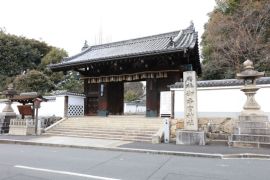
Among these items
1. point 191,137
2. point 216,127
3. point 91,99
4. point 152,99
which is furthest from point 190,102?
point 91,99

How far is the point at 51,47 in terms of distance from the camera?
44938 mm

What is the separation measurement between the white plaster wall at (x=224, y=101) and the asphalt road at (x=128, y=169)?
4929 millimetres

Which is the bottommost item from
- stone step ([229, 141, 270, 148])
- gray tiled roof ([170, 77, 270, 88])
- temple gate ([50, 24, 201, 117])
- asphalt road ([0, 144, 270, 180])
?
asphalt road ([0, 144, 270, 180])

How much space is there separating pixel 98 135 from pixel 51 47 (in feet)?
110

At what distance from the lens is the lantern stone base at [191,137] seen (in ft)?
38.7

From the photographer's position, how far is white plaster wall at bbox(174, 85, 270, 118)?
12697 mm

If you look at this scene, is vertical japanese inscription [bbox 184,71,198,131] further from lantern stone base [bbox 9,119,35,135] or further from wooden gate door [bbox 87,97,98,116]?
wooden gate door [bbox 87,97,98,116]

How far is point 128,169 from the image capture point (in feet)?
23.4

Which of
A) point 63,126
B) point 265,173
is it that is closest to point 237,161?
point 265,173

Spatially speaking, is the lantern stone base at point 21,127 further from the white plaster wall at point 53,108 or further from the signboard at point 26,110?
the white plaster wall at point 53,108

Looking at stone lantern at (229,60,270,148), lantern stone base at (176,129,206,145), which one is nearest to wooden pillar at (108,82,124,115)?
lantern stone base at (176,129,206,145)

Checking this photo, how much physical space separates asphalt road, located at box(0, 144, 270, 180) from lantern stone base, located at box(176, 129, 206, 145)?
2.83 meters

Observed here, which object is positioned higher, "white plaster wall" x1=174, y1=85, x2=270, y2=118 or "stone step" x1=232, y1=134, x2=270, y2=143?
"white plaster wall" x1=174, y1=85, x2=270, y2=118

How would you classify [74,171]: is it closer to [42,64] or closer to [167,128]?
[167,128]
